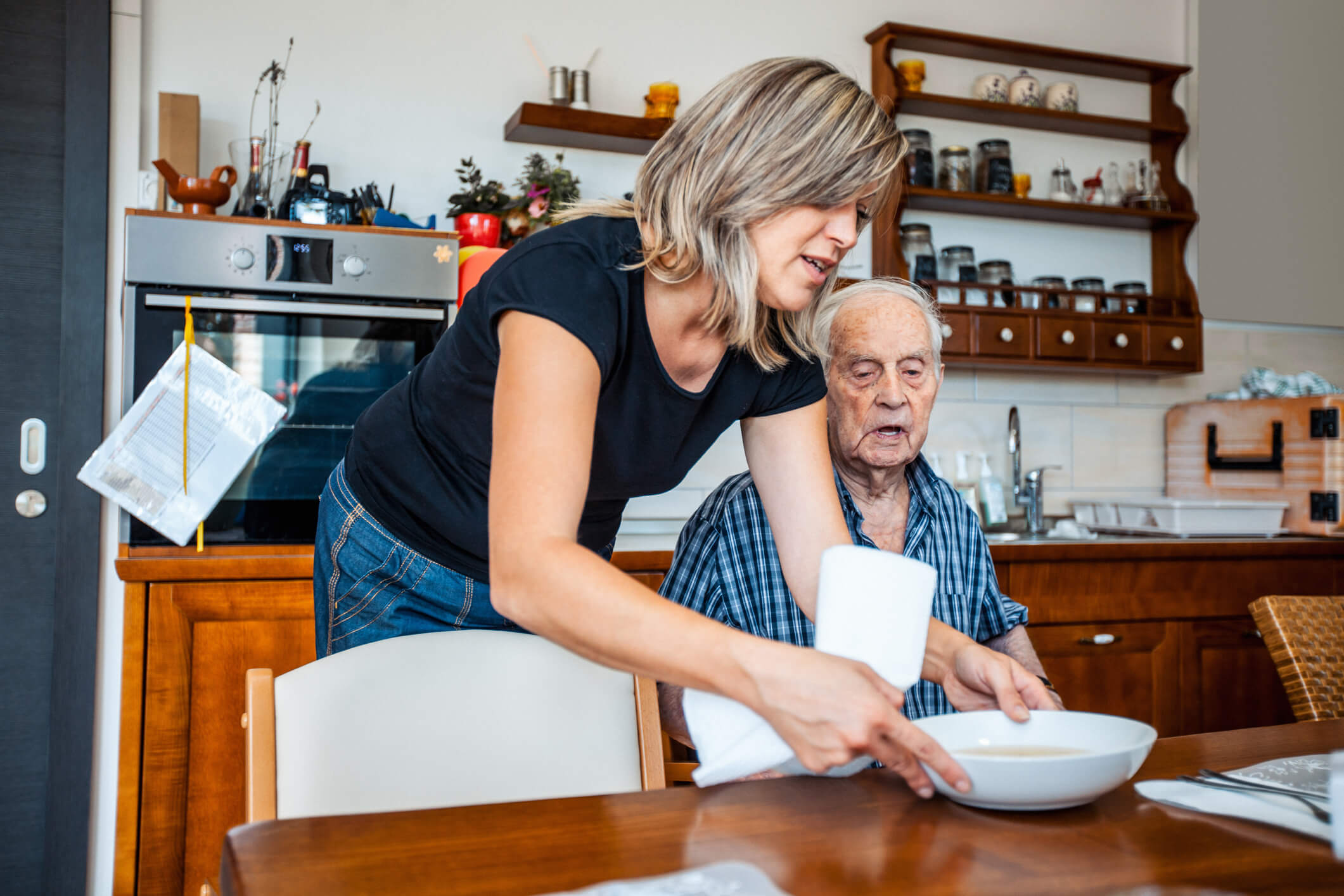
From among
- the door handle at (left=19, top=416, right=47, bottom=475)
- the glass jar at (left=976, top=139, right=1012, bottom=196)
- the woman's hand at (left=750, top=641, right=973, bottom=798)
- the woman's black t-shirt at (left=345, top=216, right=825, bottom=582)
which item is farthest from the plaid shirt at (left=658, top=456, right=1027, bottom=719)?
the glass jar at (left=976, top=139, right=1012, bottom=196)

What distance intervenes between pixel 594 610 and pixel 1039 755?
0.41 metres

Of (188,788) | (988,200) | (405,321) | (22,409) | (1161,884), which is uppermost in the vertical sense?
(988,200)

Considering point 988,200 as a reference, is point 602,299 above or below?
below

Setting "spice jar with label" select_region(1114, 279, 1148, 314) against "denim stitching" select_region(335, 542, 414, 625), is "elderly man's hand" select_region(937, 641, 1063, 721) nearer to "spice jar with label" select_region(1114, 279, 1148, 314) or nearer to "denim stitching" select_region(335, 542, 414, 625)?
"denim stitching" select_region(335, 542, 414, 625)

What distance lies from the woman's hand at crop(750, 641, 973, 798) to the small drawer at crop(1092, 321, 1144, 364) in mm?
2677

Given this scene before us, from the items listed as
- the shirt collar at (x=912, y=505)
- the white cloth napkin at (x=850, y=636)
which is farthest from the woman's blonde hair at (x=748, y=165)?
the shirt collar at (x=912, y=505)

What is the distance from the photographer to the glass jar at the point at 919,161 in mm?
3109

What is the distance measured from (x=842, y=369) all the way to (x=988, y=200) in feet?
5.78

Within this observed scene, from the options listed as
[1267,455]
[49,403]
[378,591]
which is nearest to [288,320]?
[49,403]

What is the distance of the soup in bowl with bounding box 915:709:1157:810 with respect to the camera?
0.77 m

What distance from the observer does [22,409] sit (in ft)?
8.08

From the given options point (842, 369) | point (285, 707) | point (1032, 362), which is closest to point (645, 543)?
point (842, 369)

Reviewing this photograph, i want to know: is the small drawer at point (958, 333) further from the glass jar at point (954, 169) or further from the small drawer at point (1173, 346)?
the small drawer at point (1173, 346)

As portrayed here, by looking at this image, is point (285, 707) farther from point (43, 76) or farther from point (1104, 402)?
point (1104, 402)
